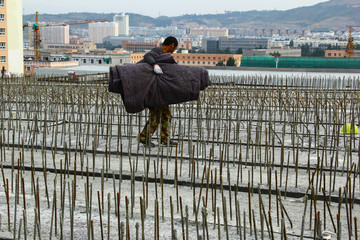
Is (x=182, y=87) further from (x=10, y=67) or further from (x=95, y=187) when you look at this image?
(x=10, y=67)

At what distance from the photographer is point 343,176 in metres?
4.03

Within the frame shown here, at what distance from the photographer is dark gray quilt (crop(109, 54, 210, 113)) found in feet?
14.6

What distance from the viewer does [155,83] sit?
4539mm

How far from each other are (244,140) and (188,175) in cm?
153

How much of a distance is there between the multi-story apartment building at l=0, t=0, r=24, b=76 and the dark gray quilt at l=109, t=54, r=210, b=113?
31681 mm

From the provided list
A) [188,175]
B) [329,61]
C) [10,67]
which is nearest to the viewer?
[188,175]

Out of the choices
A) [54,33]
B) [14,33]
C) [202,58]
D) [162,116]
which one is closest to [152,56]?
[162,116]

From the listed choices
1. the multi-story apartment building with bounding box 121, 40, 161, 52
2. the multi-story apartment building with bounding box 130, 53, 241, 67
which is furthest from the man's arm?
the multi-story apartment building with bounding box 121, 40, 161, 52

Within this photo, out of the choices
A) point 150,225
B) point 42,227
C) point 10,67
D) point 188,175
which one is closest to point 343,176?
Result: point 188,175

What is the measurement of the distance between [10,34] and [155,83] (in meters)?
33.1

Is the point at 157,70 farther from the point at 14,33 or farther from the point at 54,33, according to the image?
the point at 54,33

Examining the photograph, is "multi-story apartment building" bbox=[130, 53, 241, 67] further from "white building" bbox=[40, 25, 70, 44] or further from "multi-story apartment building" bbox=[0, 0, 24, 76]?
"white building" bbox=[40, 25, 70, 44]

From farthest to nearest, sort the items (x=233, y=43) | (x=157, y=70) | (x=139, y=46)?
1. (x=139, y=46)
2. (x=233, y=43)
3. (x=157, y=70)

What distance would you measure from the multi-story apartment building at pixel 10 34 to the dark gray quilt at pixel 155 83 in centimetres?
3168
